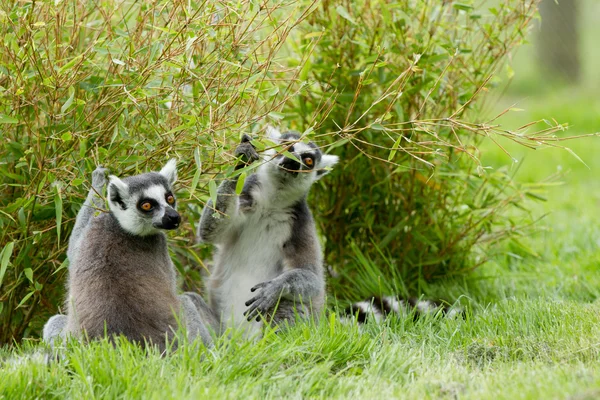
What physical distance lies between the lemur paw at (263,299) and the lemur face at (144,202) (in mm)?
688

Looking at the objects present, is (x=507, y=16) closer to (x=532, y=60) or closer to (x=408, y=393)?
(x=408, y=393)

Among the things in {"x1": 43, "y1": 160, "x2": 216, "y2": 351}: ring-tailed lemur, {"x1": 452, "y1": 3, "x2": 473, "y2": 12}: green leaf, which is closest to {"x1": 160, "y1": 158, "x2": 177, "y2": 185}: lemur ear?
{"x1": 43, "y1": 160, "x2": 216, "y2": 351}: ring-tailed lemur

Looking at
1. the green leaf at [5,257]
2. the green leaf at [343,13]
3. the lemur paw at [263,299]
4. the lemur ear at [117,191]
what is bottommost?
the lemur paw at [263,299]

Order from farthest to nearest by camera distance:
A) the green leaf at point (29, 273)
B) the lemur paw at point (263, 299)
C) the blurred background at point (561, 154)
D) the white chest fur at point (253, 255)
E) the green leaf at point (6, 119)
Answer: the blurred background at point (561, 154) → the white chest fur at point (253, 255) → the lemur paw at point (263, 299) → the green leaf at point (29, 273) → the green leaf at point (6, 119)

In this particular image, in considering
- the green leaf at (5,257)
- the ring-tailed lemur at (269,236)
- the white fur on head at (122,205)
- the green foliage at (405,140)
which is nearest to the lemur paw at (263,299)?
the ring-tailed lemur at (269,236)

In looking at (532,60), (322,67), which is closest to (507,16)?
(322,67)

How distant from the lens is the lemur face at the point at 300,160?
14.4 ft

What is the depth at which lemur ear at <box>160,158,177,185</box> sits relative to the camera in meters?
3.89

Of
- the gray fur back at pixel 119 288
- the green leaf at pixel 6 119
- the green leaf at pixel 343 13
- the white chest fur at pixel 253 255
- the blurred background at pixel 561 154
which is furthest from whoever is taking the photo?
the blurred background at pixel 561 154

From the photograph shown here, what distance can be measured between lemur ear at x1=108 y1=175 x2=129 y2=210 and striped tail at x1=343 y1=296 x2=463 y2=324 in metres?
1.38

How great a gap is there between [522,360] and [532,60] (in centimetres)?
1572

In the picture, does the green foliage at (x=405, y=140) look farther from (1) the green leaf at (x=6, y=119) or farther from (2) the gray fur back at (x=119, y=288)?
(1) the green leaf at (x=6, y=119)

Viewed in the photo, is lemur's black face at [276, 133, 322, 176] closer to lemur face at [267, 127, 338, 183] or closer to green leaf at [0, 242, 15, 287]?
lemur face at [267, 127, 338, 183]

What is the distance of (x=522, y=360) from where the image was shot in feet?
11.5
